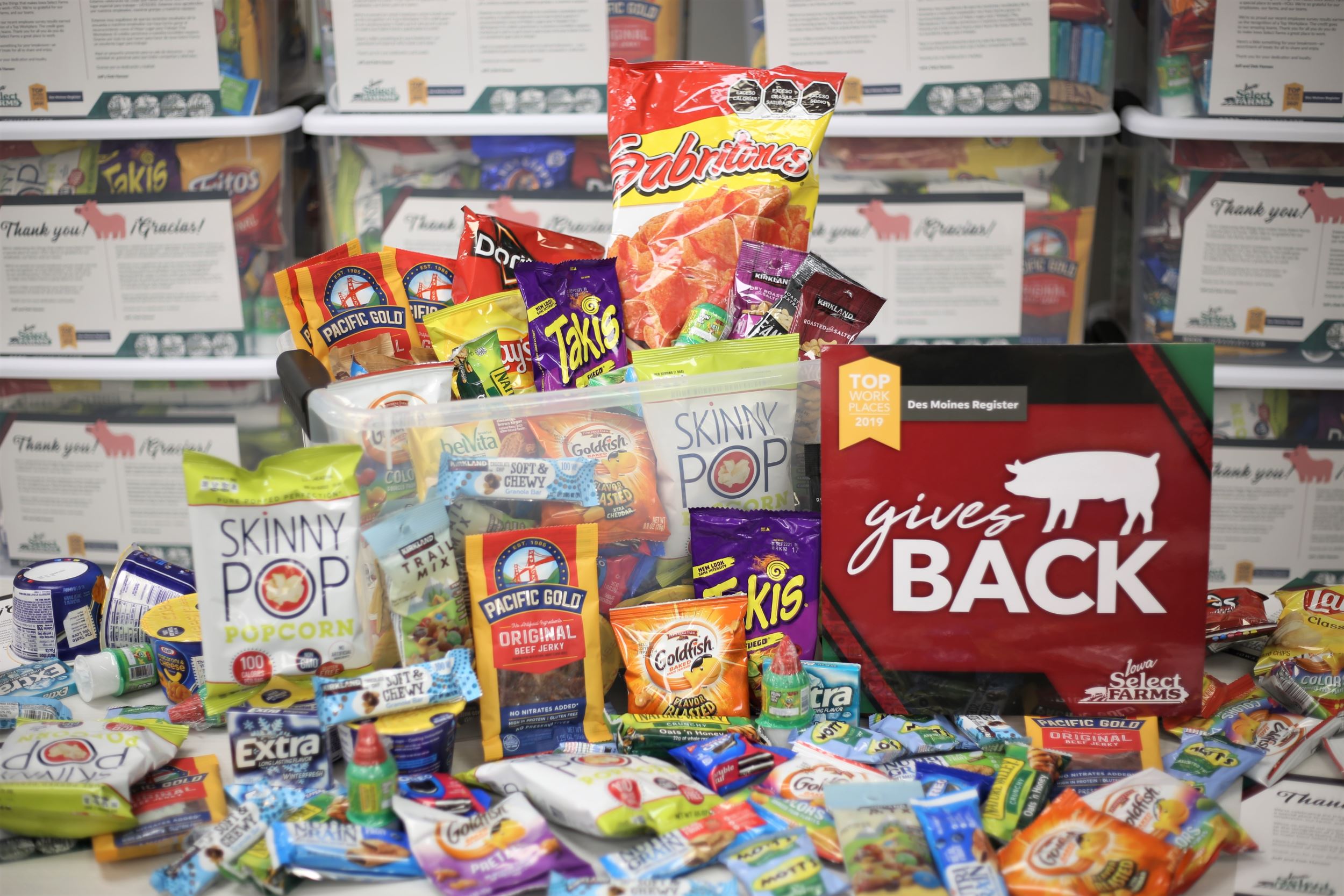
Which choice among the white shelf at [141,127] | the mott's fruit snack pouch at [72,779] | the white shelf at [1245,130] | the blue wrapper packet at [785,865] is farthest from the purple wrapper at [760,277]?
Result: the white shelf at [141,127]

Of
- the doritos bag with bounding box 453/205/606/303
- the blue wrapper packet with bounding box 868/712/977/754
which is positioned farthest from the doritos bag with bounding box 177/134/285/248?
the blue wrapper packet with bounding box 868/712/977/754

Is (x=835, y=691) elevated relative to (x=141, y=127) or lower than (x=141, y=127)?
lower

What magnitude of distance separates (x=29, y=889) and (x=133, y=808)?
8cm

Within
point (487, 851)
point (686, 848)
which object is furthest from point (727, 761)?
point (487, 851)

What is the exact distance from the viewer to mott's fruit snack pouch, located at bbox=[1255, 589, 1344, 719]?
966 mm

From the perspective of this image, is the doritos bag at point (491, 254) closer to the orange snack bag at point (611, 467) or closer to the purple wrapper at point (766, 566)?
the orange snack bag at point (611, 467)

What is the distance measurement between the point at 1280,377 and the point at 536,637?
1828 millimetres

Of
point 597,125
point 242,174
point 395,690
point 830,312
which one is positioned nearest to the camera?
point 395,690

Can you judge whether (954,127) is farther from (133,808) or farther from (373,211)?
(133,808)

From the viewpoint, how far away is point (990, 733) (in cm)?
92

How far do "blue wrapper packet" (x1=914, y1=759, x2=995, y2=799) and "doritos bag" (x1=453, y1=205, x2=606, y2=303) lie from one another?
600 mm

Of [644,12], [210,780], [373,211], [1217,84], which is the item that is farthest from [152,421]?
[1217,84]

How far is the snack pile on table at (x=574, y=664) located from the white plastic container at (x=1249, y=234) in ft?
4.01

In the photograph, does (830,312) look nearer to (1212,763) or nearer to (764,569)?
(764,569)
